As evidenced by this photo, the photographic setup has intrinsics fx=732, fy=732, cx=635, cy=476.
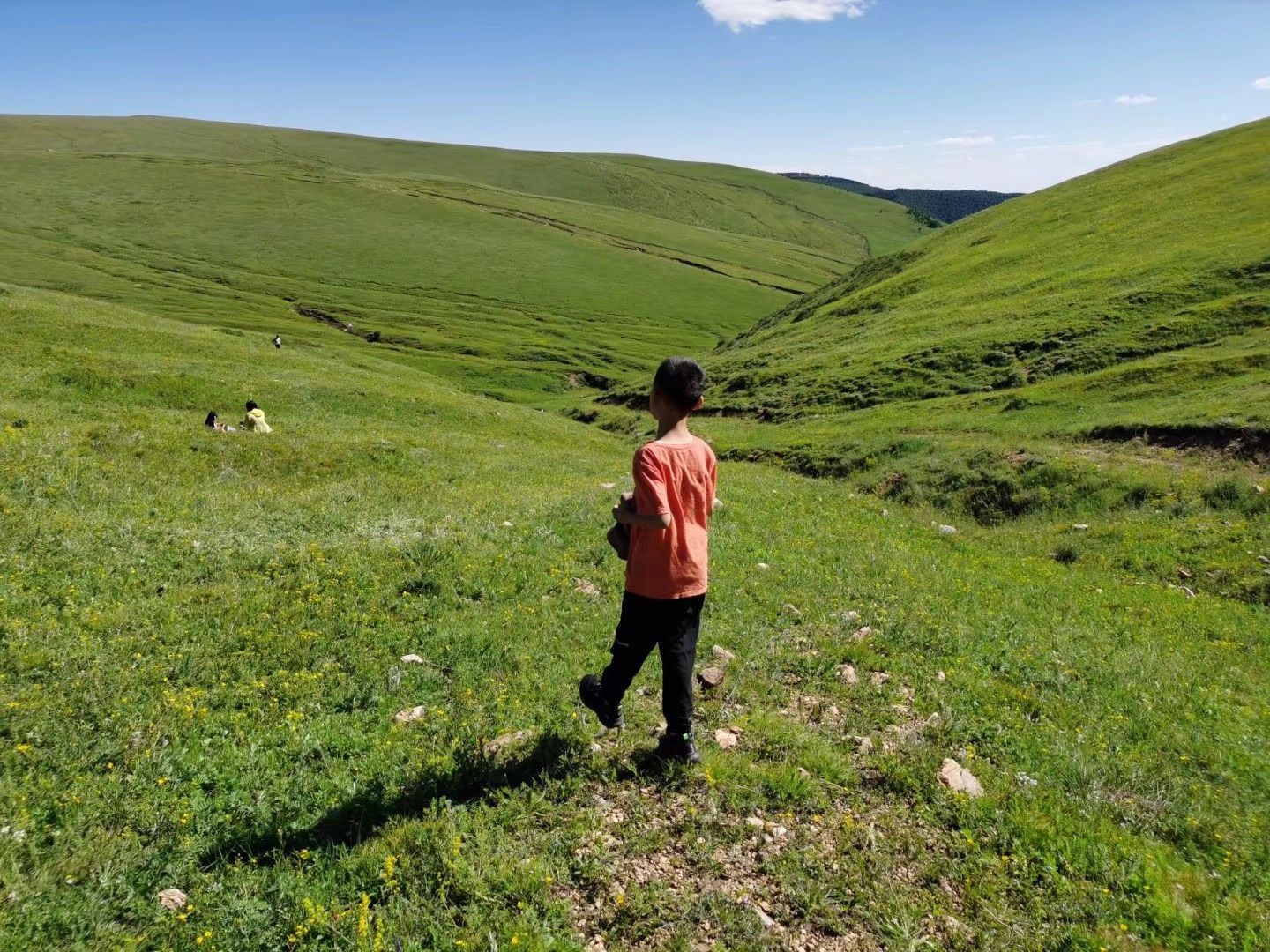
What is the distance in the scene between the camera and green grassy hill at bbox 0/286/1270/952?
5184mm

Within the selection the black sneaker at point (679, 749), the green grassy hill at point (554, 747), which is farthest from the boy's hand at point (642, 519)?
the green grassy hill at point (554, 747)

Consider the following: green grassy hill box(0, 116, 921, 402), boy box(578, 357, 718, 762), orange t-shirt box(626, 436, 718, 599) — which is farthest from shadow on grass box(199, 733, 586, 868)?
green grassy hill box(0, 116, 921, 402)

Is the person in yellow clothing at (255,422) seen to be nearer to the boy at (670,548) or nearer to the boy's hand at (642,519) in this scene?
the boy at (670,548)

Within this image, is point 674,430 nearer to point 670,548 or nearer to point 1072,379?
point 670,548

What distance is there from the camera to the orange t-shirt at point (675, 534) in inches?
236

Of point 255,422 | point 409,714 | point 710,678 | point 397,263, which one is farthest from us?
point 397,263

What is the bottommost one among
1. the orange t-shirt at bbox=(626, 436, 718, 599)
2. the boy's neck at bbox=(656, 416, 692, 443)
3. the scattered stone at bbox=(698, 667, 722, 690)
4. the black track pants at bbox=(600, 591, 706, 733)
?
the scattered stone at bbox=(698, 667, 722, 690)

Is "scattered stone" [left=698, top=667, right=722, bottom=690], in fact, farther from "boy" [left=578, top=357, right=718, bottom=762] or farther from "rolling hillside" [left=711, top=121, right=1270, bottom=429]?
"rolling hillside" [left=711, top=121, right=1270, bottom=429]

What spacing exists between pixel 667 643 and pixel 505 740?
80.1 inches

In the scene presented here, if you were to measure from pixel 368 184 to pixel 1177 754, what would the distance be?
184304 mm

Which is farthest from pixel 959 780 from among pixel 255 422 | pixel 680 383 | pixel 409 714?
pixel 255 422

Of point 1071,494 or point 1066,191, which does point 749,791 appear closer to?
point 1071,494

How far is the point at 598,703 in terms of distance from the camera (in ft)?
22.1

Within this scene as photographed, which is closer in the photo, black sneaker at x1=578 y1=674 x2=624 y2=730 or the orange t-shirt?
the orange t-shirt
